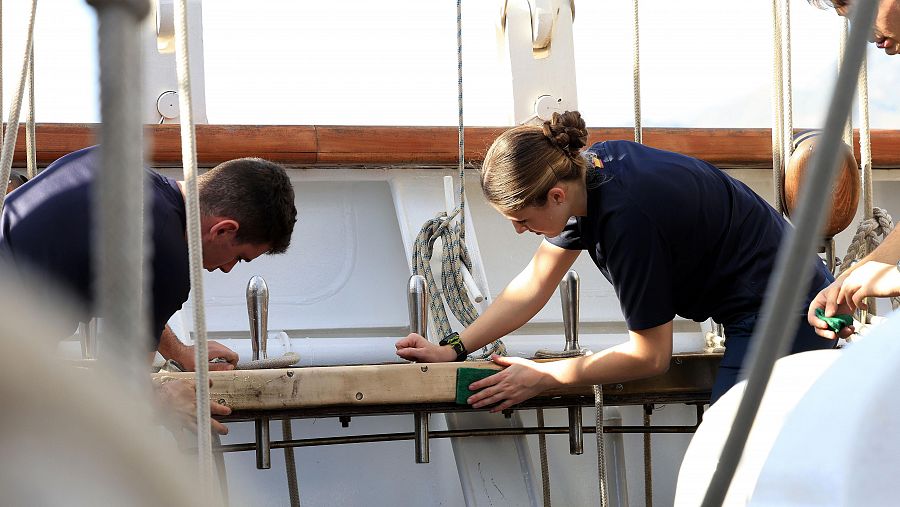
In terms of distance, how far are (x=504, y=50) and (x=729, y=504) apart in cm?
213

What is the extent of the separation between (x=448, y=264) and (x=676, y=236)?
2.56ft

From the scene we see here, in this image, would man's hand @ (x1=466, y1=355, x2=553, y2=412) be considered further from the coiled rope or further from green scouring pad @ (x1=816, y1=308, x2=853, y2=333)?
the coiled rope

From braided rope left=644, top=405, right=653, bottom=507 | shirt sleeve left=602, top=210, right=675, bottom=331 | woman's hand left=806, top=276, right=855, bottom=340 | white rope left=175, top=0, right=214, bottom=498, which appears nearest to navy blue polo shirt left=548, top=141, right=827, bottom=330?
shirt sleeve left=602, top=210, right=675, bottom=331

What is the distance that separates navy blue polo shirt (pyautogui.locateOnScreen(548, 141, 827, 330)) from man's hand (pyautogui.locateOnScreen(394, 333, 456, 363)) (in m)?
0.38

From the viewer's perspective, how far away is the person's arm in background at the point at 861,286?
1500mm

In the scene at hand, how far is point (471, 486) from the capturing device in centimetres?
212

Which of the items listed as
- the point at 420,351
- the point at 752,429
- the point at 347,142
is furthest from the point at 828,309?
the point at 347,142

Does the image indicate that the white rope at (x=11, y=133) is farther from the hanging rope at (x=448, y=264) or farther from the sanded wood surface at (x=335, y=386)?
the hanging rope at (x=448, y=264)

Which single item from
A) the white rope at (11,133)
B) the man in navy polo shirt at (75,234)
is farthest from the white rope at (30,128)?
the white rope at (11,133)

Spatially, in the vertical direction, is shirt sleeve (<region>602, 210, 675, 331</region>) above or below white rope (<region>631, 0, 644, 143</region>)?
below

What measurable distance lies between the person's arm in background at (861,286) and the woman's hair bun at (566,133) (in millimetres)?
494

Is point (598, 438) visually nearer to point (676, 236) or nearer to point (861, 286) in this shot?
point (676, 236)

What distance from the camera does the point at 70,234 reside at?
1.68 meters

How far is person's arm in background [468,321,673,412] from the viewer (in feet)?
5.91
